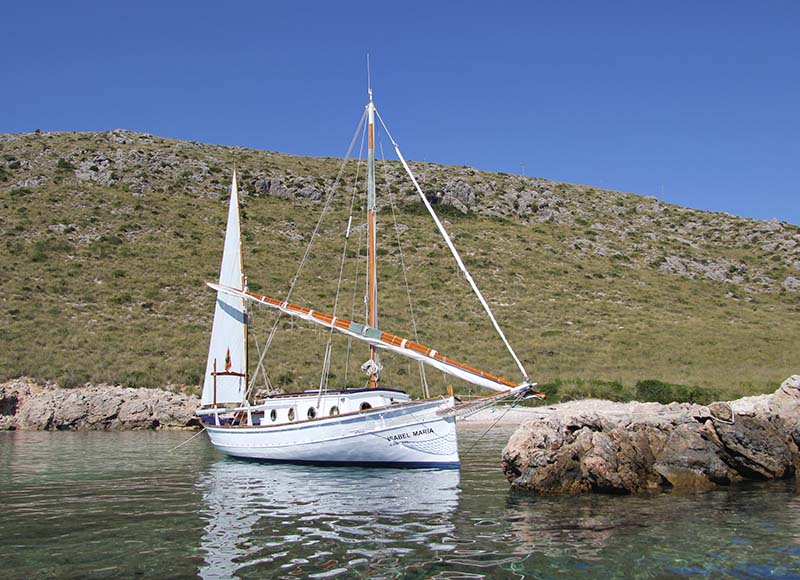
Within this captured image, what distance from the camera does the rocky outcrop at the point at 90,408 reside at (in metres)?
33.5

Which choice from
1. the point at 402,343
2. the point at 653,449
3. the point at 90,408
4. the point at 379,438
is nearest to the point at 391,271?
the point at 90,408

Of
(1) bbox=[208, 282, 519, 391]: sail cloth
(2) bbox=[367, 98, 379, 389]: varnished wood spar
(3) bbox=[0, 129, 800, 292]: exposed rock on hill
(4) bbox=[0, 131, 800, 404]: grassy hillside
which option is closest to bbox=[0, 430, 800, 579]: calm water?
(1) bbox=[208, 282, 519, 391]: sail cloth

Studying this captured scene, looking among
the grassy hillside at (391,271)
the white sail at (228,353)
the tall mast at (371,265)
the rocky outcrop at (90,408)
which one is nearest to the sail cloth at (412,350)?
the tall mast at (371,265)

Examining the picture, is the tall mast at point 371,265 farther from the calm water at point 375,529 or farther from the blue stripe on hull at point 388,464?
the calm water at point 375,529

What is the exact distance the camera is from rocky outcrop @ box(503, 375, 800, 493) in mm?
15070

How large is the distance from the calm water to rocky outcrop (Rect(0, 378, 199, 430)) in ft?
50.9

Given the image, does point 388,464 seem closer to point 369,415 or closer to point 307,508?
point 369,415

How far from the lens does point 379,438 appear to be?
19.9 m

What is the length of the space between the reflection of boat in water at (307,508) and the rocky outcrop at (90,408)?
15.1 metres

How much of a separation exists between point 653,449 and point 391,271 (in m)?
53.6

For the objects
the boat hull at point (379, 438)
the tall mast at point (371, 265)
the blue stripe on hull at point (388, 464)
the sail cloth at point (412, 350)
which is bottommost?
the blue stripe on hull at point (388, 464)

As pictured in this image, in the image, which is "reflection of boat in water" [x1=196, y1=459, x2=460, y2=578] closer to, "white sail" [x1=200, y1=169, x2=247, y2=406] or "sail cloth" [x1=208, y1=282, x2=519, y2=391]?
"sail cloth" [x1=208, y1=282, x2=519, y2=391]

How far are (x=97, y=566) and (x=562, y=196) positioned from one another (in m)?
102

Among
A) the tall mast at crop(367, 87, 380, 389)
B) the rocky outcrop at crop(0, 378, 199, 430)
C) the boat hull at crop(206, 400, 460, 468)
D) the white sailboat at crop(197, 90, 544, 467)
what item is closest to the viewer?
the white sailboat at crop(197, 90, 544, 467)
